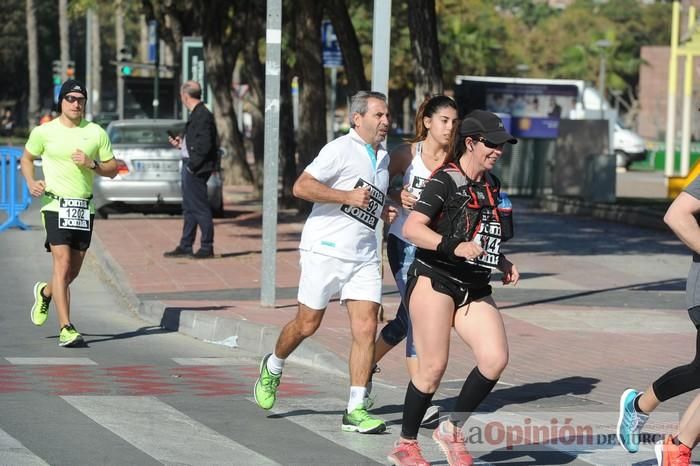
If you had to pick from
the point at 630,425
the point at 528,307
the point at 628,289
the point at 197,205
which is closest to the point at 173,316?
the point at 528,307

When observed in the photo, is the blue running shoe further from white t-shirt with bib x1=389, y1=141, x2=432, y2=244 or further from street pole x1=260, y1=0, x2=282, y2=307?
street pole x1=260, y1=0, x2=282, y2=307

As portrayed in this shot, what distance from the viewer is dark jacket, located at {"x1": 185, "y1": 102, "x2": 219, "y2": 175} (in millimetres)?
15688

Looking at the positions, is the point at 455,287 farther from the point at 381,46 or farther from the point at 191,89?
the point at 191,89

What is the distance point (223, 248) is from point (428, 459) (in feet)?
34.9

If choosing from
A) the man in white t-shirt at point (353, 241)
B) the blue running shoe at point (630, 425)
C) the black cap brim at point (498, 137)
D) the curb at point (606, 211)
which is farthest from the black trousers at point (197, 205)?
the black cap brim at point (498, 137)

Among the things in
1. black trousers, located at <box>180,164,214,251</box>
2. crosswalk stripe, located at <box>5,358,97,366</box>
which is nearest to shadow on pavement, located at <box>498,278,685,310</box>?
black trousers, located at <box>180,164,214,251</box>

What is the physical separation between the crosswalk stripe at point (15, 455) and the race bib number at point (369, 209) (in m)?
2.15

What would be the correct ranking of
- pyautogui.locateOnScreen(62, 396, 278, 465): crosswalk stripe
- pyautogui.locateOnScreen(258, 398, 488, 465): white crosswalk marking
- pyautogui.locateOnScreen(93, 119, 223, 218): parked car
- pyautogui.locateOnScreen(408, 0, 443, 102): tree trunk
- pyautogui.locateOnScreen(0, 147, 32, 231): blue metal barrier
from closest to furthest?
pyautogui.locateOnScreen(62, 396, 278, 465): crosswalk stripe → pyautogui.locateOnScreen(258, 398, 488, 465): white crosswalk marking → pyautogui.locateOnScreen(408, 0, 443, 102): tree trunk → pyautogui.locateOnScreen(0, 147, 32, 231): blue metal barrier → pyautogui.locateOnScreen(93, 119, 223, 218): parked car

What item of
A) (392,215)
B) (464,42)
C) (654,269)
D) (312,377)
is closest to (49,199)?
(312,377)

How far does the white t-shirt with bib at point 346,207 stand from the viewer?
7621 millimetres

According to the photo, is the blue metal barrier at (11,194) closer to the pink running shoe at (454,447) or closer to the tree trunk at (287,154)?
the tree trunk at (287,154)

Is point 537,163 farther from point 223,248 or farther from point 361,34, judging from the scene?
point 361,34

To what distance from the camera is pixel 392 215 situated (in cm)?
770

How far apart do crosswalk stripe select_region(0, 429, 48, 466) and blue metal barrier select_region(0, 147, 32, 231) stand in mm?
13671
